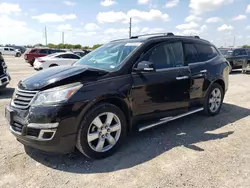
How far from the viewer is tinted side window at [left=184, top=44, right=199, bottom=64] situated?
451cm

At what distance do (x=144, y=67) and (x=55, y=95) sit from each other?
138 cm

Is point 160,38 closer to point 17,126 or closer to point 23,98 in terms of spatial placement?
point 23,98

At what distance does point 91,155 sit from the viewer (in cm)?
318

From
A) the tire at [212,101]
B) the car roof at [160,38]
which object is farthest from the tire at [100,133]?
the tire at [212,101]

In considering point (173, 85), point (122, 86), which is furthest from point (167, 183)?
point (173, 85)

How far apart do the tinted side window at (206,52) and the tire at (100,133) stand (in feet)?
8.30

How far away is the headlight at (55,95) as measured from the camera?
9.43ft

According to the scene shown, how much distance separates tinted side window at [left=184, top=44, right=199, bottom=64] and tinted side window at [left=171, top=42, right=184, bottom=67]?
171 mm

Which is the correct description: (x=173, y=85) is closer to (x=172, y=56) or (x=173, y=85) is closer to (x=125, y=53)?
(x=172, y=56)

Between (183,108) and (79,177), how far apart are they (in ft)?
7.87

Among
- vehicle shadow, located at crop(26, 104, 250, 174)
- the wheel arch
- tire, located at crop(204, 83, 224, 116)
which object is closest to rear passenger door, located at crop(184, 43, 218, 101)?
tire, located at crop(204, 83, 224, 116)

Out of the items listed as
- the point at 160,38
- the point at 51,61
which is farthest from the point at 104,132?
the point at 51,61

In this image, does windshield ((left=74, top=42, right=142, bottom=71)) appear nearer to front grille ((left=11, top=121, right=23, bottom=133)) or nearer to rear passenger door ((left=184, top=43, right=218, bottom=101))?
rear passenger door ((left=184, top=43, right=218, bottom=101))

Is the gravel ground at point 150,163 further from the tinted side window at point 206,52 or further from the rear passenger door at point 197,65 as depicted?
the tinted side window at point 206,52
